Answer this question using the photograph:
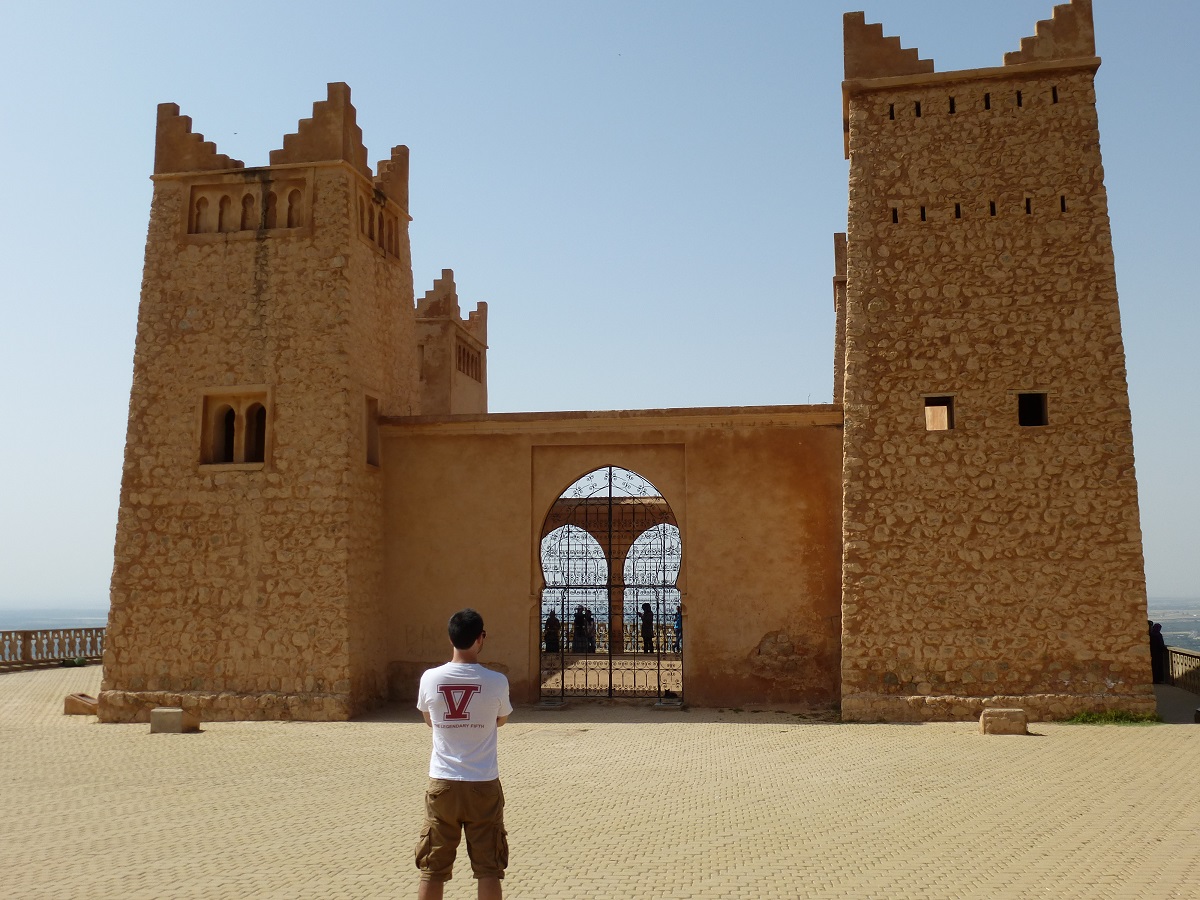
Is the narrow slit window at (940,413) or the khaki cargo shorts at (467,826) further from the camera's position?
the narrow slit window at (940,413)

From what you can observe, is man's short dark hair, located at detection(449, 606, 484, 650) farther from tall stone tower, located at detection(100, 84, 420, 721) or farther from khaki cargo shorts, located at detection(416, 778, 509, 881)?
tall stone tower, located at detection(100, 84, 420, 721)

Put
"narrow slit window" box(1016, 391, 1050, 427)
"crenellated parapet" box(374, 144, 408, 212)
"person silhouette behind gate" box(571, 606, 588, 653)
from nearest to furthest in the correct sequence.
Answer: "narrow slit window" box(1016, 391, 1050, 427)
"crenellated parapet" box(374, 144, 408, 212)
"person silhouette behind gate" box(571, 606, 588, 653)

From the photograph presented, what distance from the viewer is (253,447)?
15.2 metres

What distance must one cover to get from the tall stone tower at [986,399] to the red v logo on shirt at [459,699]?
905 centimetres

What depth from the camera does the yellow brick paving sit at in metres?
6.50

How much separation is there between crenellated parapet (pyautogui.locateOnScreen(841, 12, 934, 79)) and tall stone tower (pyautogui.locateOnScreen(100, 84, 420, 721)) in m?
7.12

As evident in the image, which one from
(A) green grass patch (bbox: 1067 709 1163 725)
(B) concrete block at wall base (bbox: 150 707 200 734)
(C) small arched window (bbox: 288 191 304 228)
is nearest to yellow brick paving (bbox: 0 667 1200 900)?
(B) concrete block at wall base (bbox: 150 707 200 734)

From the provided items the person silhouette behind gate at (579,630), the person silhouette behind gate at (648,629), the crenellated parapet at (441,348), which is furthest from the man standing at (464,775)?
the crenellated parapet at (441,348)

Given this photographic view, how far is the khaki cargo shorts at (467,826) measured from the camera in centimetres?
503

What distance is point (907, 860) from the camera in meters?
6.93

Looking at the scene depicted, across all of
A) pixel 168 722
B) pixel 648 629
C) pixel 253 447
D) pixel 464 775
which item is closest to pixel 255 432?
pixel 253 447

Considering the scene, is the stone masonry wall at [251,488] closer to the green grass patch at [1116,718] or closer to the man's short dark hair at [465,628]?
the green grass patch at [1116,718]

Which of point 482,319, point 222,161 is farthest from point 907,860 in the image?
point 482,319

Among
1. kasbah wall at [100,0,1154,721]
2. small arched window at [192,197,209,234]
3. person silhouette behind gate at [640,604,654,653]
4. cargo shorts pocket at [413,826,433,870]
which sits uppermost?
small arched window at [192,197,209,234]
